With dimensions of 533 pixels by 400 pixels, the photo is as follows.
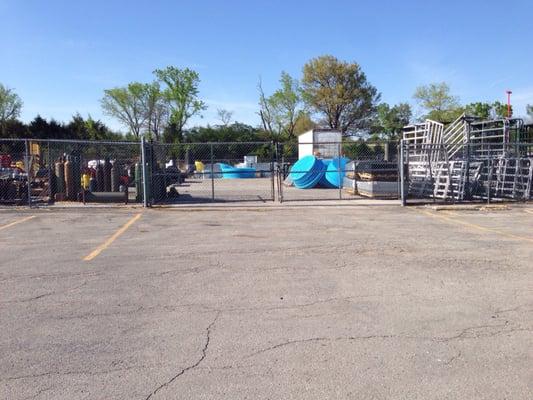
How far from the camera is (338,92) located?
223 ft

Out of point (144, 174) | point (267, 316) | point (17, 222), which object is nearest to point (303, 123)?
point (144, 174)

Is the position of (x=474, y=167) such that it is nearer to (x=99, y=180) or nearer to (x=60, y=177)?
(x=99, y=180)

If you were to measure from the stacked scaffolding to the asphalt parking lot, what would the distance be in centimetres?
754

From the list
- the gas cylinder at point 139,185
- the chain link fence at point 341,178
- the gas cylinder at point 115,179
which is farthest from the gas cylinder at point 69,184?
the chain link fence at point 341,178

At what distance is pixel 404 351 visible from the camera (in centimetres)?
418

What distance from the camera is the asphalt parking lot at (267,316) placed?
12.0 ft

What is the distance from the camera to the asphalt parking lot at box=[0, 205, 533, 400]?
3658 millimetres

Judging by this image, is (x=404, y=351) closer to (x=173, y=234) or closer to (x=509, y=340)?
(x=509, y=340)

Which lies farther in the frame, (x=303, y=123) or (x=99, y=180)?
(x=303, y=123)

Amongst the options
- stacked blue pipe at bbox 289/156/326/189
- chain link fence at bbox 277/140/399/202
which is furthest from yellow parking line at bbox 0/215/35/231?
stacked blue pipe at bbox 289/156/326/189

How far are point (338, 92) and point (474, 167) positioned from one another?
52.0 meters

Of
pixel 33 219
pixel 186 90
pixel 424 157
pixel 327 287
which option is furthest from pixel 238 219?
pixel 186 90

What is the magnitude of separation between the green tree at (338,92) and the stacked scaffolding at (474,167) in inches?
1911

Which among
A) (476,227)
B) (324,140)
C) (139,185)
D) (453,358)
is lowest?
(453,358)
